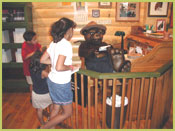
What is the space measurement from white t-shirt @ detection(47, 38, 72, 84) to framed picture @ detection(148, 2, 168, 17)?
2.74 metres

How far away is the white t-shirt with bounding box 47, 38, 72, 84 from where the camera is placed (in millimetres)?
1536

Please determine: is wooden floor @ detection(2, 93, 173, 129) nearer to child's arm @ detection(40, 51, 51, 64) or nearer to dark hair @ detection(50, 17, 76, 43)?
child's arm @ detection(40, 51, 51, 64)

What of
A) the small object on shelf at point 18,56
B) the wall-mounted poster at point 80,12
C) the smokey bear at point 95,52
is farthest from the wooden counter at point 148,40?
the small object on shelf at point 18,56

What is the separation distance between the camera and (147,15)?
3.62 meters

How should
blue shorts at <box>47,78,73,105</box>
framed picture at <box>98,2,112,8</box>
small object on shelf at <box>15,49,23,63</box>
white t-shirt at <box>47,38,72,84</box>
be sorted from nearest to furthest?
white t-shirt at <box>47,38,72,84</box>
blue shorts at <box>47,78,73,105</box>
small object on shelf at <box>15,49,23,63</box>
framed picture at <box>98,2,112,8</box>

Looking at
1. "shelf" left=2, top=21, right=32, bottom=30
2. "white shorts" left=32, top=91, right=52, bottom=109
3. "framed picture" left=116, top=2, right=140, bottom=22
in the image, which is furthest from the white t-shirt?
"framed picture" left=116, top=2, right=140, bottom=22

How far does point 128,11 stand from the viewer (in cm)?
358

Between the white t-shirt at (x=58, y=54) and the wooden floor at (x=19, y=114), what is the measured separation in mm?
916

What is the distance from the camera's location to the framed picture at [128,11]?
354cm

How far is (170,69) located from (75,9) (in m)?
2.33

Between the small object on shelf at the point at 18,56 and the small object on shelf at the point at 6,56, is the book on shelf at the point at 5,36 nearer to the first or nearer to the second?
the small object on shelf at the point at 6,56

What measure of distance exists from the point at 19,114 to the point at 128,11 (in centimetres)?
303

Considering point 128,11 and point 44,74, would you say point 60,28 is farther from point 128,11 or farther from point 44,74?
point 128,11

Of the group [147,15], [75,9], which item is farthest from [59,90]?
[147,15]
